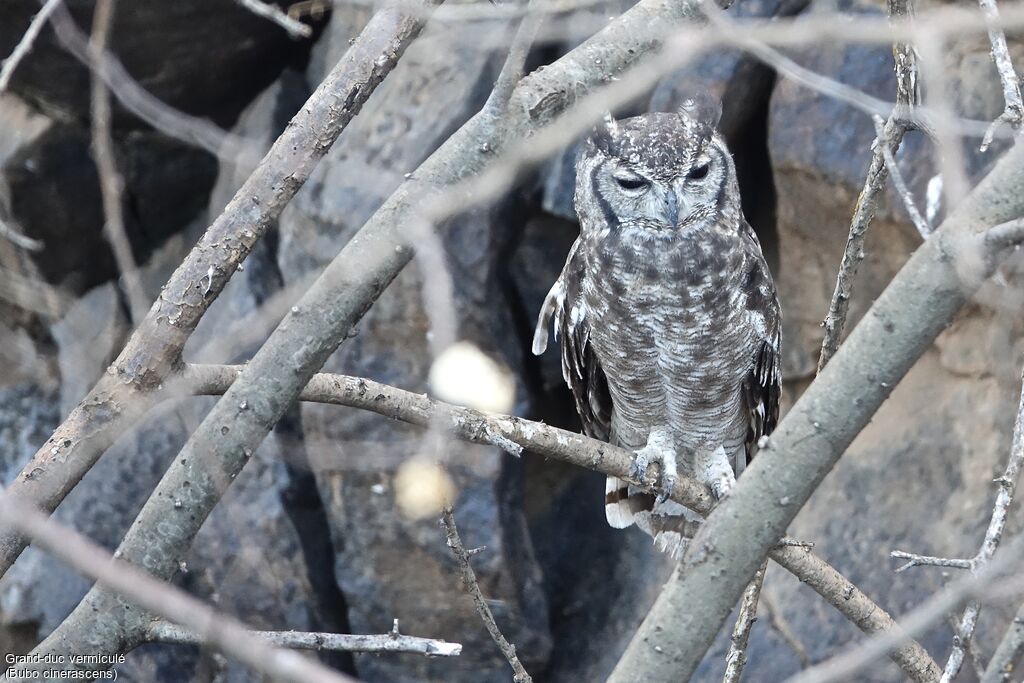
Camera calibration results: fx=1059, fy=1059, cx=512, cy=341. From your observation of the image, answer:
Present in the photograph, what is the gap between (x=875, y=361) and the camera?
4.43ft

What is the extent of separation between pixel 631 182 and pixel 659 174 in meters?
0.09

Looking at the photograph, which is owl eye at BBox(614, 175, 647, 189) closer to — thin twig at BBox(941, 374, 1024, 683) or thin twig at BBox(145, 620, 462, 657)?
thin twig at BBox(941, 374, 1024, 683)

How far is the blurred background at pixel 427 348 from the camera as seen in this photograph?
12.7 ft

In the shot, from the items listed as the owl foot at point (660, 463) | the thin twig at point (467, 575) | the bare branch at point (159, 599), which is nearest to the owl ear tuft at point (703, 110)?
the owl foot at point (660, 463)

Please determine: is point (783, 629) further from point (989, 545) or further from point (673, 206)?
point (989, 545)

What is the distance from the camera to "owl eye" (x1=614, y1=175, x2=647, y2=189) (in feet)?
9.20

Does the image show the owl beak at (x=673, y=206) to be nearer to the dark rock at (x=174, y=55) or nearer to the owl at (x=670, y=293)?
the owl at (x=670, y=293)

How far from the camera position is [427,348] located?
4086 mm

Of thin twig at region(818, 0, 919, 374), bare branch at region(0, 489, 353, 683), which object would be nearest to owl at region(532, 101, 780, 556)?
thin twig at region(818, 0, 919, 374)

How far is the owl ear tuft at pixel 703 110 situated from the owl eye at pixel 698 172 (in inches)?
5.2

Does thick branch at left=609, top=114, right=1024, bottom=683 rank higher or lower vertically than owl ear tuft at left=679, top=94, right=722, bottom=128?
lower

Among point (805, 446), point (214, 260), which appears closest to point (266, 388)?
point (214, 260)

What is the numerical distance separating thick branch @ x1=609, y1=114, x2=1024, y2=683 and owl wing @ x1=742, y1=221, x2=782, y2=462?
1581 mm

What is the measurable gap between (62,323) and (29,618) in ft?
4.02
